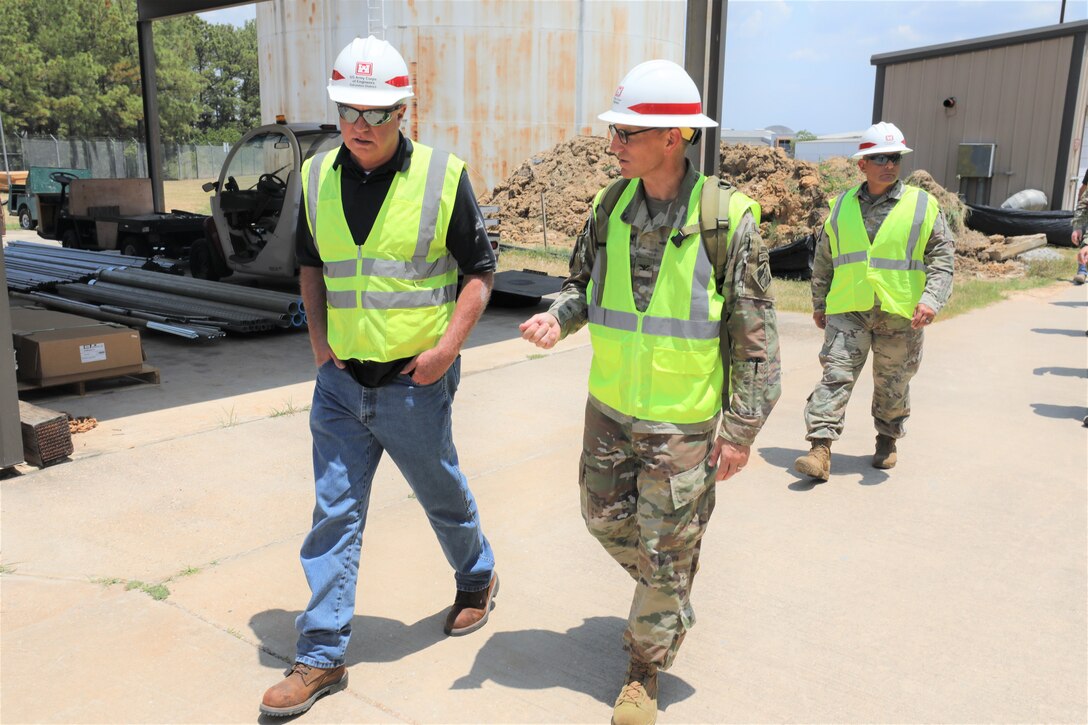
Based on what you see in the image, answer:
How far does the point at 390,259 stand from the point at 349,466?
72 centimetres

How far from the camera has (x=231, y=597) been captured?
12.4 feet

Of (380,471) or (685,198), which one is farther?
(380,471)

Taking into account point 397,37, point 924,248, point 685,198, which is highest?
point 397,37

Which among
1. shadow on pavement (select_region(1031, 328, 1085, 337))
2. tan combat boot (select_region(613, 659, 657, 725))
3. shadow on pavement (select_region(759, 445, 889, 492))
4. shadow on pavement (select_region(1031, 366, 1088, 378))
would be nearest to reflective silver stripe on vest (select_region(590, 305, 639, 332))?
tan combat boot (select_region(613, 659, 657, 725))

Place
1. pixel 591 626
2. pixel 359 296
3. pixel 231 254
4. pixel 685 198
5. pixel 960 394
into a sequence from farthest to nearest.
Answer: pixel 231 254 < pixel 960 394 < pixel 591 626 < pixel 359 296 < pixel 685 198

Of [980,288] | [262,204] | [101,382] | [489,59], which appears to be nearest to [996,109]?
[980,288]

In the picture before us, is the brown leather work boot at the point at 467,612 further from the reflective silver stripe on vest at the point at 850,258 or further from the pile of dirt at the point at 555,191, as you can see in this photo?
the pile of dirt at the point at 555,191

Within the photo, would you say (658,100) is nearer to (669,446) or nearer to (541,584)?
(669,446)

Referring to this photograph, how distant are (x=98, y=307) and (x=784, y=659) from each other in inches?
353

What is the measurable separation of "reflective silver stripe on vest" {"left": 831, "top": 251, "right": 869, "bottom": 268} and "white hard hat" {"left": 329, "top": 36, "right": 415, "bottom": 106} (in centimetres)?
330

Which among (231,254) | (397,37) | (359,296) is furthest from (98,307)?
(397,37)

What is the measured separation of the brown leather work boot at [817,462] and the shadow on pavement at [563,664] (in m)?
2.12

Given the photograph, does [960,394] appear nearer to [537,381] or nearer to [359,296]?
[537,381]

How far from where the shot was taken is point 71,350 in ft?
22.7
